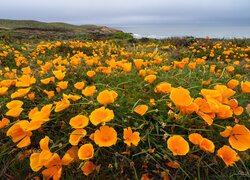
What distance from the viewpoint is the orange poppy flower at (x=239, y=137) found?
3.34ft

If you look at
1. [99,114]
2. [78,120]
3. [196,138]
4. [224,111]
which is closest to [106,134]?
[99,114]

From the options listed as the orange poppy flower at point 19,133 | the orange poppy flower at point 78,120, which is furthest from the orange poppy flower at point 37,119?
the orange poppy flower at point 78,120

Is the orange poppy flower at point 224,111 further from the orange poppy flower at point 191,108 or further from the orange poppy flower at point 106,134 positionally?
the orange poppy flower at point 106,134

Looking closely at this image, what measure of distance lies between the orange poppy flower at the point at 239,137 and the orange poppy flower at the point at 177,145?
35 centimetres

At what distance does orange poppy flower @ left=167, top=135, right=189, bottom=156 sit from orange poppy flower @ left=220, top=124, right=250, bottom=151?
349 mm

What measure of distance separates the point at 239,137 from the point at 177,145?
0.49m

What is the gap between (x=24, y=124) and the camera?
1204 mm

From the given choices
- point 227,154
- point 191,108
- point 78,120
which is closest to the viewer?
point 227,154

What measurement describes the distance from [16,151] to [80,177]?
0.78 meters

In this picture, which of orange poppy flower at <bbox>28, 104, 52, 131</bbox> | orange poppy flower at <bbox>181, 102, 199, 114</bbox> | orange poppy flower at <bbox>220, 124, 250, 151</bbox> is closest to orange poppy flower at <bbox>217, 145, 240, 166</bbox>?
orange poppy flower at <bbox>220, 124, 250, 151</bbox>

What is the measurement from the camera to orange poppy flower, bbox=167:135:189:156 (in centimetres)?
103

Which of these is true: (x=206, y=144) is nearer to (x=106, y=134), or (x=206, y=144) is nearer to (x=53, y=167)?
(x=106, y=134)

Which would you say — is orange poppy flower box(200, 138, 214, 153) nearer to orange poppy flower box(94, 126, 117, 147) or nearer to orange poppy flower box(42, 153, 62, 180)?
orange poppy flower box(94, 126, 117, 147)

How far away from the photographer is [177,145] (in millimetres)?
1072
